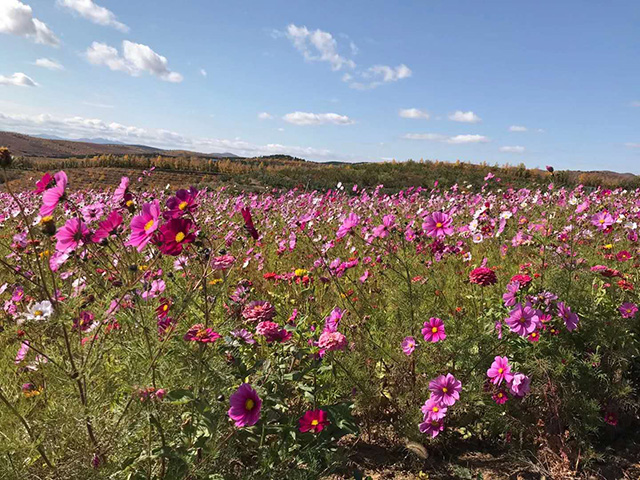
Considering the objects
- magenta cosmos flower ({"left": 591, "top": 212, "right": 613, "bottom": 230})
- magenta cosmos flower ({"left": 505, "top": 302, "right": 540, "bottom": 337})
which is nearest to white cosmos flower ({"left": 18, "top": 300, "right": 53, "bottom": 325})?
magenta cosmos flower ({"left": 505, "top": 302, "right": 540, "bottom": 337})

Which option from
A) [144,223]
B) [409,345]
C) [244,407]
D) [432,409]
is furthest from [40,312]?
[432,409]

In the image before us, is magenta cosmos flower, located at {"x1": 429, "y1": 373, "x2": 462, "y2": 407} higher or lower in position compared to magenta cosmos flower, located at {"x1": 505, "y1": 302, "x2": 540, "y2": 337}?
lower

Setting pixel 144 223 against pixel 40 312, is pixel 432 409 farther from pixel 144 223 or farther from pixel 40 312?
pixel 40 312

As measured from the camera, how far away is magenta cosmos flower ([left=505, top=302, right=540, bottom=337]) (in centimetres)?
182

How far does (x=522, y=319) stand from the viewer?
1.84 m

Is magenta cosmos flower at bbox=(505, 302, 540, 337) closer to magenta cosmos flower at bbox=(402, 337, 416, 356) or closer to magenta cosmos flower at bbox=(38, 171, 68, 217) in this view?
magenta cosmos flower at bbox=(402, 337, 416, 356)

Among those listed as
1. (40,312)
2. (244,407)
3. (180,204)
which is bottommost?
(244,407)

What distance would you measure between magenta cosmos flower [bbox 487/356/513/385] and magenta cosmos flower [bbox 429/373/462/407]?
16 centimetres

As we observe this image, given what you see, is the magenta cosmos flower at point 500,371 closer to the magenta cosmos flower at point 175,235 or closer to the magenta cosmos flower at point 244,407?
the magenta cosmos flower at point 244,407

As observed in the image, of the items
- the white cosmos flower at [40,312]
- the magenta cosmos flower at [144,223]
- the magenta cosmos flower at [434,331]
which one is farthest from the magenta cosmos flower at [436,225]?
the white cosmos flower at [40,312]

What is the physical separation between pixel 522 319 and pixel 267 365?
1164 mm

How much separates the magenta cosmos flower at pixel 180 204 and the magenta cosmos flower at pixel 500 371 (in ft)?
4.82

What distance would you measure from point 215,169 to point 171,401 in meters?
22.4

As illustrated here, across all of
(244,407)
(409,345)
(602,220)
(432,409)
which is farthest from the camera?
(602,220)
